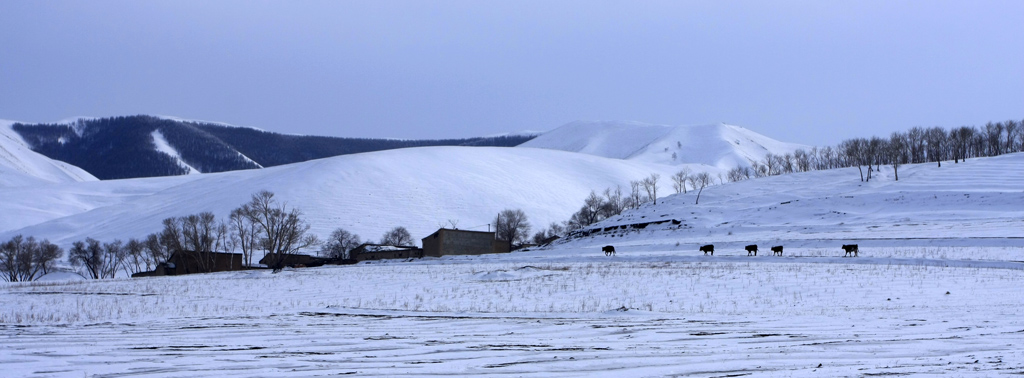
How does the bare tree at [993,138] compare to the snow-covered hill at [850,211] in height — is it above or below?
above

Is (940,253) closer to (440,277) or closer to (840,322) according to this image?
(440,277)

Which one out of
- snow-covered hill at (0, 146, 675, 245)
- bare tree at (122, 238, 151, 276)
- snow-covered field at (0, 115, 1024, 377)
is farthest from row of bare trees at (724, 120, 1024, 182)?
bare tree at (122, 238, 151, 276)

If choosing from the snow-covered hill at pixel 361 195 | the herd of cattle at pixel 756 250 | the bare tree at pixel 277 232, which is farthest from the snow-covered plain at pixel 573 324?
the snow-covered hill at pixel 361 195

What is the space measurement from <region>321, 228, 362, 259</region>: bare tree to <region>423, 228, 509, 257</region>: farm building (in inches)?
965

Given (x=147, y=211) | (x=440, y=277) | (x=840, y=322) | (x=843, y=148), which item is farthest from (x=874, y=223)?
(x=147, y=211)

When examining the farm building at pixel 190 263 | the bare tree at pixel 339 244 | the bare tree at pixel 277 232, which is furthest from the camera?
the bare tree at pixel 339 244

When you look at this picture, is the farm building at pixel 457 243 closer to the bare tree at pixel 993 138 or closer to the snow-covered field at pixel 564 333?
the snow-covered field at pixel 564 333

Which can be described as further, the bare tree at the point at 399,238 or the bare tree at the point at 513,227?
the bare tree at the point at 513,227

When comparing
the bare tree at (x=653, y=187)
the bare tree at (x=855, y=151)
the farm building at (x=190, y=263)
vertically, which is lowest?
the farm building at (x=190, y=263)

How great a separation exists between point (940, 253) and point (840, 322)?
29738 mm

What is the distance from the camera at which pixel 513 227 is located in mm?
125125

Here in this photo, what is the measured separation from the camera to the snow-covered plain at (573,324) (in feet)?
26.5

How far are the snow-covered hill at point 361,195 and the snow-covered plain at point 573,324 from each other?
91.8m

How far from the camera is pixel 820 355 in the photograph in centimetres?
841
